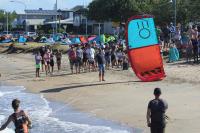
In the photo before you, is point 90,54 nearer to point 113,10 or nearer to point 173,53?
point 173,53

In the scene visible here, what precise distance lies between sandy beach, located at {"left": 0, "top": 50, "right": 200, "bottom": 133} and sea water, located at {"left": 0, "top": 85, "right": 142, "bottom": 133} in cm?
42

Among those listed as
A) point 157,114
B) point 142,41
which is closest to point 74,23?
point 142,41

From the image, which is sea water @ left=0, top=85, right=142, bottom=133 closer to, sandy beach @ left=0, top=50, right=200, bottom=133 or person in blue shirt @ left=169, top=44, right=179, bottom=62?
sandy beach @ left=0, top=50, right=200, bottom=133

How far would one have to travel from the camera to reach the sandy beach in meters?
15.4

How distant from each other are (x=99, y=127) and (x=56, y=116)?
8.72ft

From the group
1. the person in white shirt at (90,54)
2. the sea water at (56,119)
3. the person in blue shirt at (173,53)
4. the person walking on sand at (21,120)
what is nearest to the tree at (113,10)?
the person in blue shirt at (173,53)

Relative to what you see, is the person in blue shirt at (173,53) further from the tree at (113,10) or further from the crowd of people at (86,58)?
the tree at (113,10)

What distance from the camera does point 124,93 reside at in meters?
20.5

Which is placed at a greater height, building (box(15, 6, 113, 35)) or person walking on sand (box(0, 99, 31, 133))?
building (box(15, 6, 113, 35))

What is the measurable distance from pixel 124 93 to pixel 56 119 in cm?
465

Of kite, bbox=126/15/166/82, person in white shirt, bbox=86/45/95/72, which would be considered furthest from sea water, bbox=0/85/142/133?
person in white shirt, bbox=86/45/95/72

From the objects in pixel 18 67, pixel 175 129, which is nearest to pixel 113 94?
pixel 175 129

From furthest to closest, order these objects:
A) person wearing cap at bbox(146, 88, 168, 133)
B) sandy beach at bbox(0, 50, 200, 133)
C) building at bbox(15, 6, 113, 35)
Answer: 1. building at bbox(15, 6, 113, 35)
2. sandy beach at bbox(0, 50, 200, 133)
3. person wearing cap at bbox(146, 88, 168, 133)

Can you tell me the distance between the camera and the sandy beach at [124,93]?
15.4 meters
